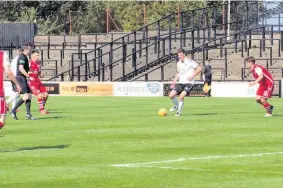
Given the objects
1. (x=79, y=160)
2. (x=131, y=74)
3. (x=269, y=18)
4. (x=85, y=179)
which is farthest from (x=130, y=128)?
(x=269, y=18)

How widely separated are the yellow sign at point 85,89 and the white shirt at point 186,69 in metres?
19.4

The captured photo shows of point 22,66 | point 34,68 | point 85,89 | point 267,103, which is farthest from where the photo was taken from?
point 85,89

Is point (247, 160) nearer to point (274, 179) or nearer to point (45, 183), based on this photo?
point (274, 179)

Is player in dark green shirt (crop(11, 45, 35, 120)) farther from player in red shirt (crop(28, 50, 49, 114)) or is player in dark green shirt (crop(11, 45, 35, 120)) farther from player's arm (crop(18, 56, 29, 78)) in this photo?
player in red shirt (crop(28, 50, 49, 114))

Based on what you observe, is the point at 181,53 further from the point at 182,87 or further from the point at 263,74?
the point at 263,74

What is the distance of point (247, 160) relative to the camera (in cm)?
1544

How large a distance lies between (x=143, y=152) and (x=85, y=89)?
31772 mm

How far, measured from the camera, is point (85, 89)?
159ft

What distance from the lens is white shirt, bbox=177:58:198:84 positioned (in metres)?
28.4

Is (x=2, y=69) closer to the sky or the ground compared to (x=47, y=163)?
closer to the sky

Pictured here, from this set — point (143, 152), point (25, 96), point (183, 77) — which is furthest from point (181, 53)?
point (143, 152)

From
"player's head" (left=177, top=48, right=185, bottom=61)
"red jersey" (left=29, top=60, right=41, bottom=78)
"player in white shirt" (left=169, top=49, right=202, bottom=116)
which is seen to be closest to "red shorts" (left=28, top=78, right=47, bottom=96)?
"red jersey" (left=29, top=60, right=41, bottom=78)

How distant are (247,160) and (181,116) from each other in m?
12.5

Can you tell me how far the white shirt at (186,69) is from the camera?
1119 inches
